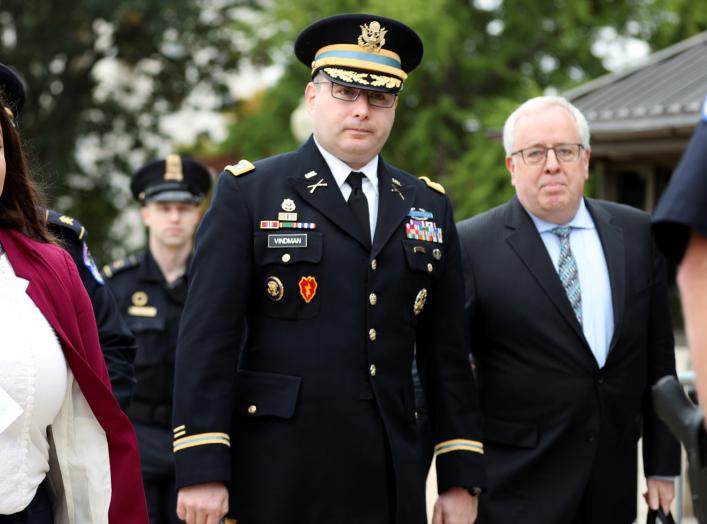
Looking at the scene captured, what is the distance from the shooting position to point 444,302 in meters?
3.77

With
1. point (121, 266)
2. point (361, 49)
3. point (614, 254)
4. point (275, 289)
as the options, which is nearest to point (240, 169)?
point (275, 289)

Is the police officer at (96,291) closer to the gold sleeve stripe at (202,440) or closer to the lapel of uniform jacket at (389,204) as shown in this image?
the gold sleeve stripe at (202,440)

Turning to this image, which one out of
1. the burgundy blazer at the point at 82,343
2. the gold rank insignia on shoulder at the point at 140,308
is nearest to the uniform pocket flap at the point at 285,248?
the burgundy blazer at the point at 82,343

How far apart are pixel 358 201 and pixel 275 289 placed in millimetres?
411

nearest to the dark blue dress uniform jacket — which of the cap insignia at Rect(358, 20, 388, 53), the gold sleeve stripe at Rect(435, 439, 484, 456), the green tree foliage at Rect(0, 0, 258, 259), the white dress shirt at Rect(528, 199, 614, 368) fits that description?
the gold sleeve stripe at Rect(435, 439, 484, 456)

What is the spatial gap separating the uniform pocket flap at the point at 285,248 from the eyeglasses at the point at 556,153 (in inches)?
41.6

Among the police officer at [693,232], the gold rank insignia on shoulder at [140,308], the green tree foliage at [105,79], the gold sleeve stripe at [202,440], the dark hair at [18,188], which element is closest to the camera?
the police officer at [693,232]

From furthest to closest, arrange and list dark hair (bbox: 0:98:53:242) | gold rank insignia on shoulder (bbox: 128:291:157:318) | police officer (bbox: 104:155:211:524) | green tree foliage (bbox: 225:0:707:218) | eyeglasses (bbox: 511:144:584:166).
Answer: green tree foliage (bbox: 225:0:707:218)
gold rank insignia on shoulder (bbox: 128:291:157:318)
police officer (bbox: 104:155:211:524)
eyeglasses (bbox: 511:144:584:166)
dark hair (bbox: 0:98:53:242)

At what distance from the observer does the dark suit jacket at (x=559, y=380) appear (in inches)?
157

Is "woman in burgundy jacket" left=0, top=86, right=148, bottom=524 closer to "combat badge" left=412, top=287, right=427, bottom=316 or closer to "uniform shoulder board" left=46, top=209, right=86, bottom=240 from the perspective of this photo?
"uniform shoulder board" left=46, top=209, right=86, bottom=240

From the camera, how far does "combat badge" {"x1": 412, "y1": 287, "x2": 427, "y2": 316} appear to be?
366 centimetres

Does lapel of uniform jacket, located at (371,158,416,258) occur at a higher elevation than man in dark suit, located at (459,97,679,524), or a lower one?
higher

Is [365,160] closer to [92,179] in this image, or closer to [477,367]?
[477,367]

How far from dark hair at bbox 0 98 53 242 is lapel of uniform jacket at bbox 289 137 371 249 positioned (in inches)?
32.1
